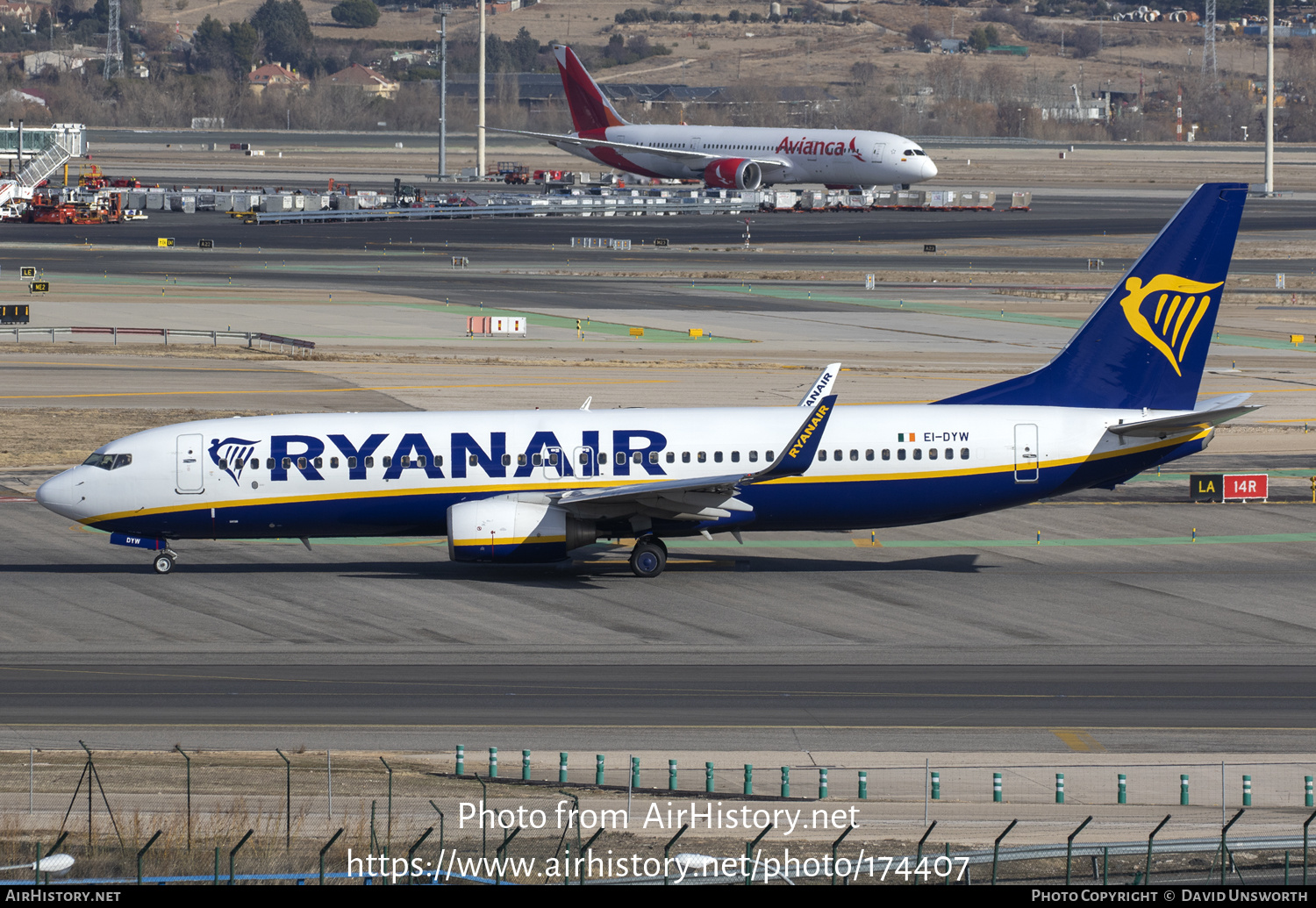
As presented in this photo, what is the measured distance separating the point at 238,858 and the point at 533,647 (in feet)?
49.8

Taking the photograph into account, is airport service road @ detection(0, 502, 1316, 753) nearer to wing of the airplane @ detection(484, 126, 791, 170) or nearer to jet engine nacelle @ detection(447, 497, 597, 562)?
→ jet engine nacelle @ detection(447, 497, 597, 562)

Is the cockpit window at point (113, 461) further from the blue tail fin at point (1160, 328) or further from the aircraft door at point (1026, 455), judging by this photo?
the aircraft door at point (1026, 455)

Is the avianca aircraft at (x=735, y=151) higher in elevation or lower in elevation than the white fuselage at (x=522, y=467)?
higher

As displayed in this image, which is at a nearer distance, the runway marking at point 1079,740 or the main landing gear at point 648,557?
the runway marking at point 1079,740

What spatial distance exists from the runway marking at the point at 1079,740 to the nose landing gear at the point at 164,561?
80.4ft

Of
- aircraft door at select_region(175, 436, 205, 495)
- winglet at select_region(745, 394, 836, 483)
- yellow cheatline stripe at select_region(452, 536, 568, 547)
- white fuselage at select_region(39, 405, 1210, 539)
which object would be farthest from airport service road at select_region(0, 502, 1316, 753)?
winglet at select_region(745, 394, 836, 483)

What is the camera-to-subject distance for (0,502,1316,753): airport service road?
30.8m

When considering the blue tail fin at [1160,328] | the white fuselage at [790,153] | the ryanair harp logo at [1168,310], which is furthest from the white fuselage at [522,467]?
the white fuselage at [790,153]

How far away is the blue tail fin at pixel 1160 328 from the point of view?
144 ft

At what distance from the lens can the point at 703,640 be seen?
37094 mm

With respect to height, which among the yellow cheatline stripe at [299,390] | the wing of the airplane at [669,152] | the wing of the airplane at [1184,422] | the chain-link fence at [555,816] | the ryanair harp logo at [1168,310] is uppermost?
the wing of the airplane at [669,152]

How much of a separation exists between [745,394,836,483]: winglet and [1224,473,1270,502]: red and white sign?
61.3 ft

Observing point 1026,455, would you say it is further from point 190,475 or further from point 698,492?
point 190,475
